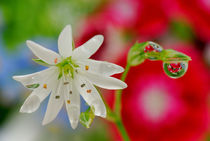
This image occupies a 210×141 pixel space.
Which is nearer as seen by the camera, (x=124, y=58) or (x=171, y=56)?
(x=171, y=56)

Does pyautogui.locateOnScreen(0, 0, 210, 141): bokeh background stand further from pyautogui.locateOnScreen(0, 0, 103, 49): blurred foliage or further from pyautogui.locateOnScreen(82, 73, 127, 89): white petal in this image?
pyautogui.locateOnScreen(82, 73, 127, 89): white petal

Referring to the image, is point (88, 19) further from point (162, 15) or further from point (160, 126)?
point (160, 126)

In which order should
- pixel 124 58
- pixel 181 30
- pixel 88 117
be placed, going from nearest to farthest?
pixel 88 117, pixel 124 58, pixel 181 30

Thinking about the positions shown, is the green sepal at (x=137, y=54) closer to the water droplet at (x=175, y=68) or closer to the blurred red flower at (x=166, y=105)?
the water droplet at (x=175, y=68)

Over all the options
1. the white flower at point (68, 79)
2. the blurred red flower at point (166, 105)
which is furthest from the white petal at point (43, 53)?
the blurred red flower at point (166, 105)

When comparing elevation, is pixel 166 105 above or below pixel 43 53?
below

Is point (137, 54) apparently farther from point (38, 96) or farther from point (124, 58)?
point (124, 58)

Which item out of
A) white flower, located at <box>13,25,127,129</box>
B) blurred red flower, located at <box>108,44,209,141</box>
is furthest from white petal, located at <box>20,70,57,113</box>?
blurred red flower, located at <box>108,44,209,141</box>

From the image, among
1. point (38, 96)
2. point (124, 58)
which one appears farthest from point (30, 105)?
point (124, 58)
